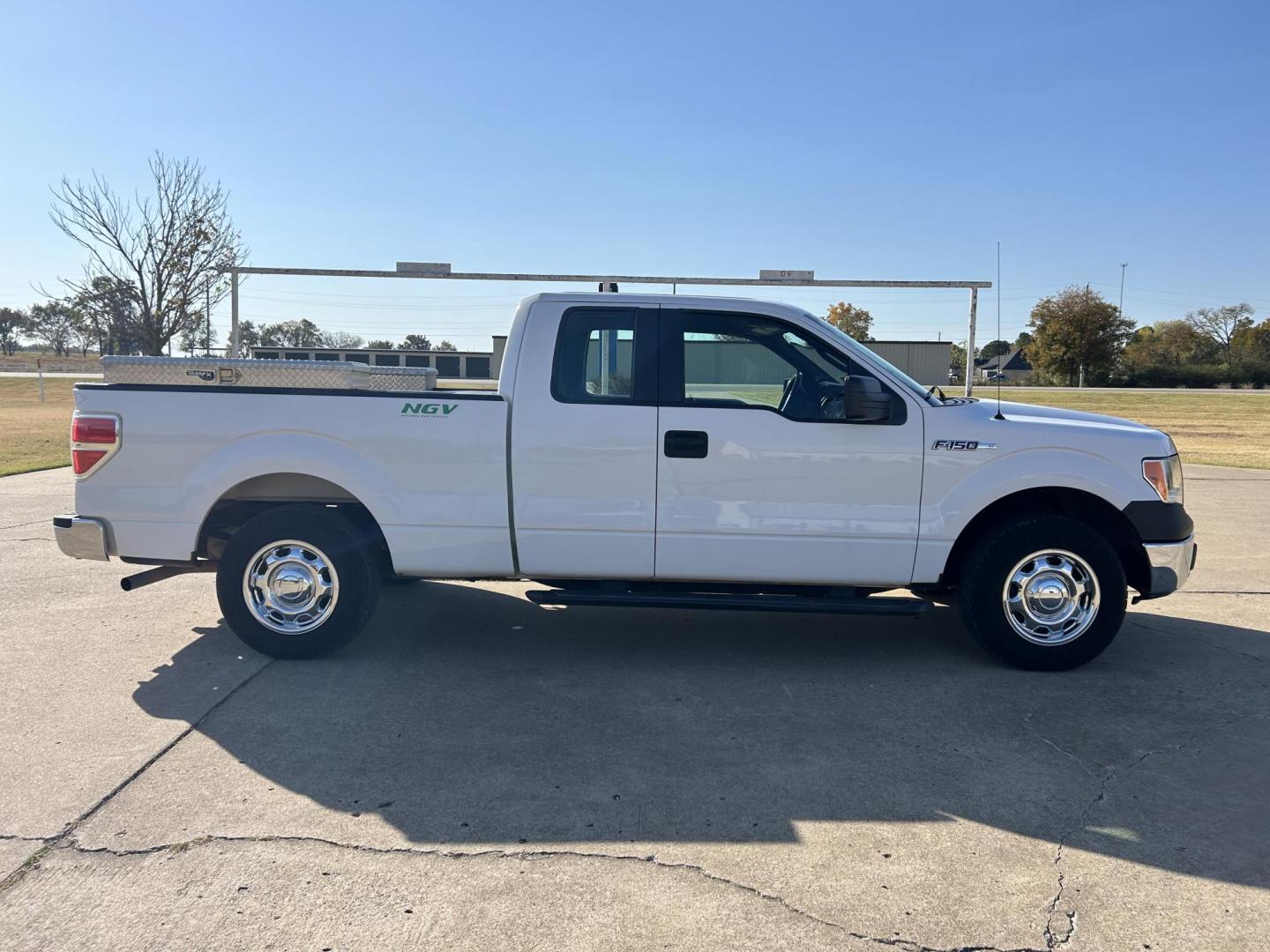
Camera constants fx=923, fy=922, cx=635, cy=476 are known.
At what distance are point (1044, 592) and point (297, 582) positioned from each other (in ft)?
13.6

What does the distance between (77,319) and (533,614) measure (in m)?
25.7

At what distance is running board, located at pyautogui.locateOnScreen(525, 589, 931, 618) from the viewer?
16.4ft

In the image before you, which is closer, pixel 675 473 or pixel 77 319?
pixel 675 473

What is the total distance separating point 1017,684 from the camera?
4961mm

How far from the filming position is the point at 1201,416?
31.6 m

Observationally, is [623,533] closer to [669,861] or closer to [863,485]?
[863,485]

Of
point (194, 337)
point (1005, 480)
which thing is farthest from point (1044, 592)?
point (194, 337)

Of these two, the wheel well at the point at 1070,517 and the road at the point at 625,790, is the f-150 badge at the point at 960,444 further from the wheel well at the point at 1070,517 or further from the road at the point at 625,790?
the road at the point at 625,790

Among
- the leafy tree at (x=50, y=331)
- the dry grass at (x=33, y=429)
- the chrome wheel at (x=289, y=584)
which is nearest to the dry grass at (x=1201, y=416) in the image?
the chrome wheel at (x=289, y=584)

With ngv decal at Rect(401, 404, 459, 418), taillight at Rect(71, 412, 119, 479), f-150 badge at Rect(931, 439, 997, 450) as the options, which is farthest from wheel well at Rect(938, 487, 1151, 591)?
taillight at Rect(71, 412, 119, 479)

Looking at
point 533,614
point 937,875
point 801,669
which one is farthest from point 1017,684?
point 533,614

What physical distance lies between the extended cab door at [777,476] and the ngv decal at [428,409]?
115 cm

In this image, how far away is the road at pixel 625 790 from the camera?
9.29 feet

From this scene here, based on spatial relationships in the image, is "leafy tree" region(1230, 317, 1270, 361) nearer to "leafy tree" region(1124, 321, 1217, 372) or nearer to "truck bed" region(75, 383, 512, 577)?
"leafy tree" region(1124, 321, 1217, 372)
